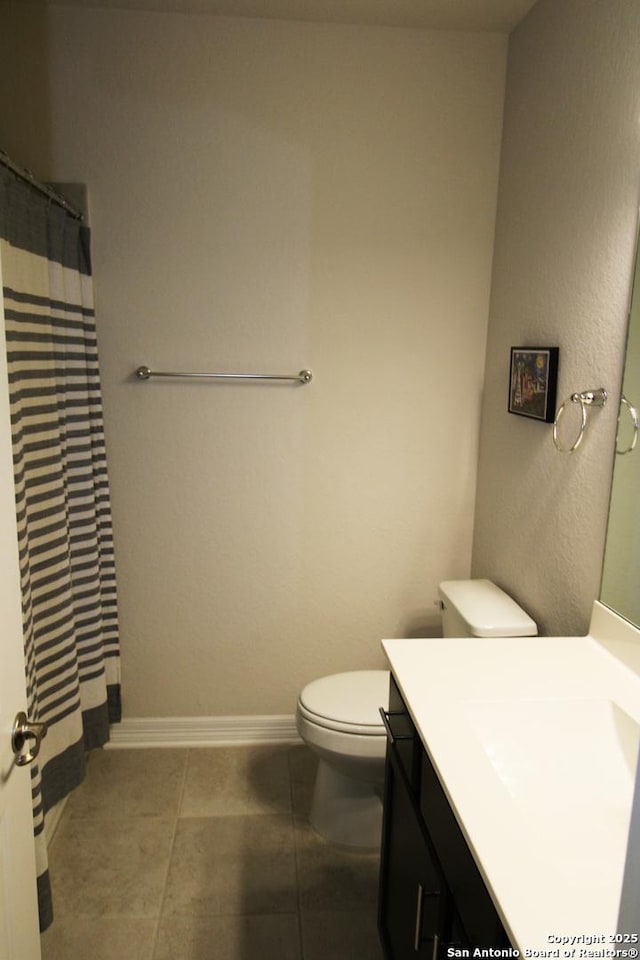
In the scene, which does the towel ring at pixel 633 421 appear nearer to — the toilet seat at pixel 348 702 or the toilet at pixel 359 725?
the toilet at pixel 359 725

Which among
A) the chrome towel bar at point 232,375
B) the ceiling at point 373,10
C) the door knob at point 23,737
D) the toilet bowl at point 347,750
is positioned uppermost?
the ceiling at point 373,10

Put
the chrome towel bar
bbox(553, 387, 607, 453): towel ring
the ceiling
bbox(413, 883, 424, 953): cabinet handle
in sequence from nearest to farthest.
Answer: bbox(413, 883, 424, 953): cabinet handle, bbox(553, 387, 607, 453): towel ring, the ceiling, the chrome towel bar

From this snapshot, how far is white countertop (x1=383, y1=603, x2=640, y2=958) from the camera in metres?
0.91

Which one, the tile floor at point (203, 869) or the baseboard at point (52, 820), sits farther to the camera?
the baseboard at point (52, 820)

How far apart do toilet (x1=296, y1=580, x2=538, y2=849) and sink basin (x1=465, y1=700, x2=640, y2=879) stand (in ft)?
2.02

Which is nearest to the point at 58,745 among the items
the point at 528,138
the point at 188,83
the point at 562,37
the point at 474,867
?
the point at 474,867

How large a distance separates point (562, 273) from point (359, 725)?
4.53 ft

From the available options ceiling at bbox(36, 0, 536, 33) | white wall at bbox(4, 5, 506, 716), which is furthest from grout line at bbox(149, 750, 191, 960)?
ceiling at bbox(36, 0, 536, 33)

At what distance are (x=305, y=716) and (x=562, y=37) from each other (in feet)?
6.73

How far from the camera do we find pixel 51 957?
179 cm

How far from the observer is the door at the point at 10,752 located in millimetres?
1129

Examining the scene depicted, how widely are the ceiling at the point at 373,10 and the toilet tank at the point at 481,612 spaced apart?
5.81 ft

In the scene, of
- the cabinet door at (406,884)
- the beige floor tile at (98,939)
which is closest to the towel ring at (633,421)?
the cabinet door at (406,884)

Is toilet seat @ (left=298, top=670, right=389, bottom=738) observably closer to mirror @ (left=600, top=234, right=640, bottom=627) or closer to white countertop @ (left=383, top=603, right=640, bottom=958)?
white countertop @ (left=383, top=603, right=640, bottom=958)
